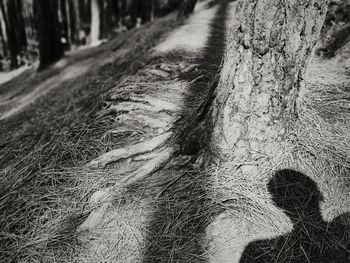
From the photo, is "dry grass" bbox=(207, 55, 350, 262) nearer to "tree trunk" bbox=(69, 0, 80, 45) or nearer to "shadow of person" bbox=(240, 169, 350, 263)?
"shadow of person" bbox=(240, 169, 350, 263)

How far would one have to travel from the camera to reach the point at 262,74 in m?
1.41

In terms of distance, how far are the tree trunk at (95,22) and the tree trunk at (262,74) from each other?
17.8ft

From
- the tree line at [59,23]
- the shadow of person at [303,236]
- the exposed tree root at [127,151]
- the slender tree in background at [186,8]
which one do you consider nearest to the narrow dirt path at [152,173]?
the exposed tree root at [127,151]

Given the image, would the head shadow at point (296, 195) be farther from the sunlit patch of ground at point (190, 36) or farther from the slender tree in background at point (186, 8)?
the slender tree in background at point (186, 8)

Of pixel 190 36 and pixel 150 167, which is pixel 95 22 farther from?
pixel 150 167

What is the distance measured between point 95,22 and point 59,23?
3.00 feet

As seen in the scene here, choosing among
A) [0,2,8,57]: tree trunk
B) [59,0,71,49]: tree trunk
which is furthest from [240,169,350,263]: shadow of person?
[0,2,8,57]: tree trunk

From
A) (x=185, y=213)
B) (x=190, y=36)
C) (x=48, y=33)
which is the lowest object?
(x=48, y=33)

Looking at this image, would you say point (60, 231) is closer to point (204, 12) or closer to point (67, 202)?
point (67, 202)

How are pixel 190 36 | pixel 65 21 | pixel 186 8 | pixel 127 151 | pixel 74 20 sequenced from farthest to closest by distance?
pixel 74 20 → pixel 65 21 → pixel 186 8 → pixel 190 36 → pixel 127 151

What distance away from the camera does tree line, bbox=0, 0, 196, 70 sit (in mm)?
5223

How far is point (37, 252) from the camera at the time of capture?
54.4 inches

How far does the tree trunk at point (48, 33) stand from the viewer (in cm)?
490

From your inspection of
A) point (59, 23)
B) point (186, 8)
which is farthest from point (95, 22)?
point (186, 8)
